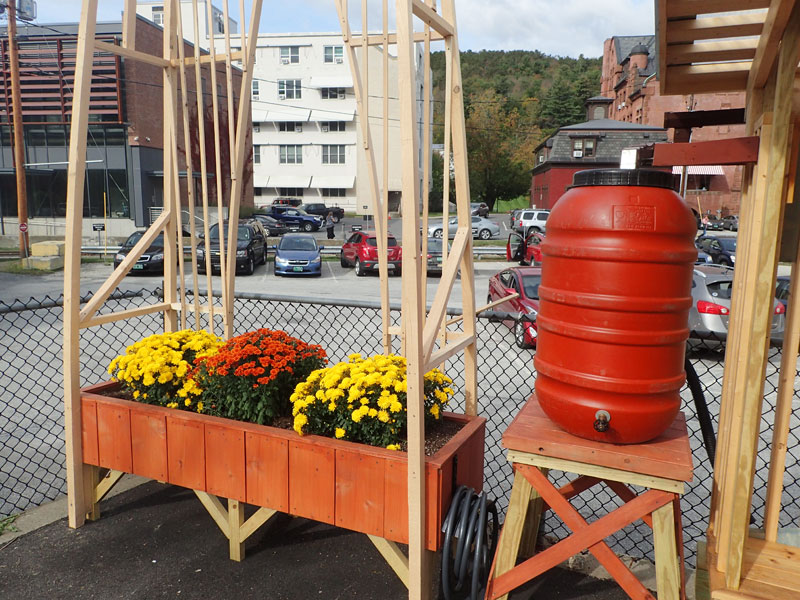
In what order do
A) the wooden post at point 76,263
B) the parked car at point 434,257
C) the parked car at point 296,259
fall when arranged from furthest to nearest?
the parked car at point 296,259 → the parked car at point 434,257 → the wooden post at point 76,263

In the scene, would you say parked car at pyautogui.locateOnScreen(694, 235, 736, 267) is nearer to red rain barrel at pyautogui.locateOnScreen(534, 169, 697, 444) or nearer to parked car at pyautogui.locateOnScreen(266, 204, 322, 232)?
red rain barrel at pyautogui.locateOnScreen(534, 169, 697, 444)

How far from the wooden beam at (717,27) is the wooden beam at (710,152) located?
41 cm

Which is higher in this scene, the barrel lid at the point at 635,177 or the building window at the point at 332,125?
the building window at the point at 332,125

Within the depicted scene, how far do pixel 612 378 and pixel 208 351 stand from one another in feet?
8.07

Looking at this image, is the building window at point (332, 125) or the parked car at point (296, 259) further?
the building window at point (332, 125)

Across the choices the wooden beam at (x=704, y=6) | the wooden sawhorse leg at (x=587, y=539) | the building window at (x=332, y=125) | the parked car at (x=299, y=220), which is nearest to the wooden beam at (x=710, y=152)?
the wooden beam at (x=704, y=6)

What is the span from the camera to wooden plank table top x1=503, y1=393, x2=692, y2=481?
2286 millimetres

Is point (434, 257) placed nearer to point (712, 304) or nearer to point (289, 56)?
point (712, 304)

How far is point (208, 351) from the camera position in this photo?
3770mm

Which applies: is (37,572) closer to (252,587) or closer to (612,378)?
(252,587)

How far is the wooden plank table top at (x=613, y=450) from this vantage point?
7.50 ft

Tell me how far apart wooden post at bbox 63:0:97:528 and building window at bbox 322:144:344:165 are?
169 ft

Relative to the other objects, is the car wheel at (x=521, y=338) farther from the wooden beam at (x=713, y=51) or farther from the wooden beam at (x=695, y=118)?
the wooden beam at (x=713, y=51)

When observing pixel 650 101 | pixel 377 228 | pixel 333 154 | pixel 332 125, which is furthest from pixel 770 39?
pixel 332 125
